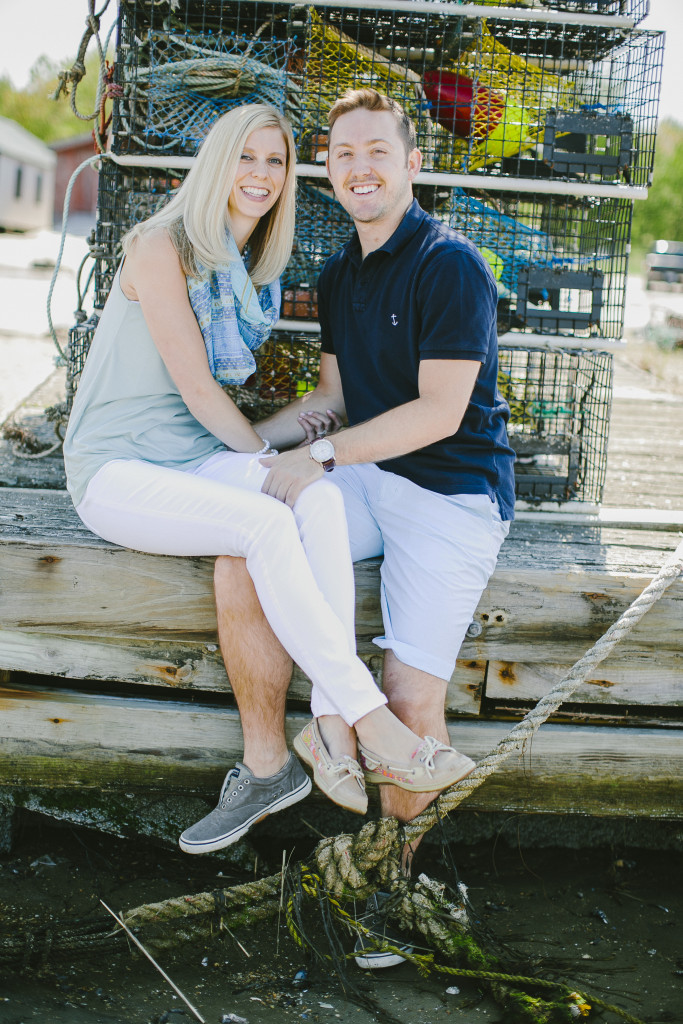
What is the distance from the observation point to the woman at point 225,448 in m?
2.30

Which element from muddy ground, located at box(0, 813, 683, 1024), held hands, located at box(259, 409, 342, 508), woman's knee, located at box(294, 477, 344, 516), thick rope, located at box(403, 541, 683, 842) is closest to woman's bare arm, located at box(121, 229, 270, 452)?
held hands, located at box(259, 409, 342, 508)

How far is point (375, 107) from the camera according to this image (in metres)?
2.62

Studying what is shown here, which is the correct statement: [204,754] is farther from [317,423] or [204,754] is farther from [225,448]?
[317,423]

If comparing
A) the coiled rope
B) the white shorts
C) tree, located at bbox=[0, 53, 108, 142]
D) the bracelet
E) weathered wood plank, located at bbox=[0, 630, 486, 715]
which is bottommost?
the coiled rope

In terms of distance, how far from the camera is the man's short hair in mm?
2607

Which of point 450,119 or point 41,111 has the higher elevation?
point 41,111

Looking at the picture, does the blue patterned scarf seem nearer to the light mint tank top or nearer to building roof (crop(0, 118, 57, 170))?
Result: the light mint tank top

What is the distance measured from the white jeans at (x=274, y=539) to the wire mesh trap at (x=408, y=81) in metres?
1.32

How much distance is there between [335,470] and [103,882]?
4.85ft

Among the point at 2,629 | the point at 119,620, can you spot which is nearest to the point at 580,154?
the point at 119,620

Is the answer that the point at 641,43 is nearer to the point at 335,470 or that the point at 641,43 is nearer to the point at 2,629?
the point at 335,470

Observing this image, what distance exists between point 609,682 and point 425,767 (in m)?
0.81

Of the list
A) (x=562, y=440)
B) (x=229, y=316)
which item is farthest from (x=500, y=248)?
(x=229, y=316)

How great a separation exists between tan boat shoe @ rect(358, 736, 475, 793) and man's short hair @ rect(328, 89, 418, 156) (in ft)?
5.44
